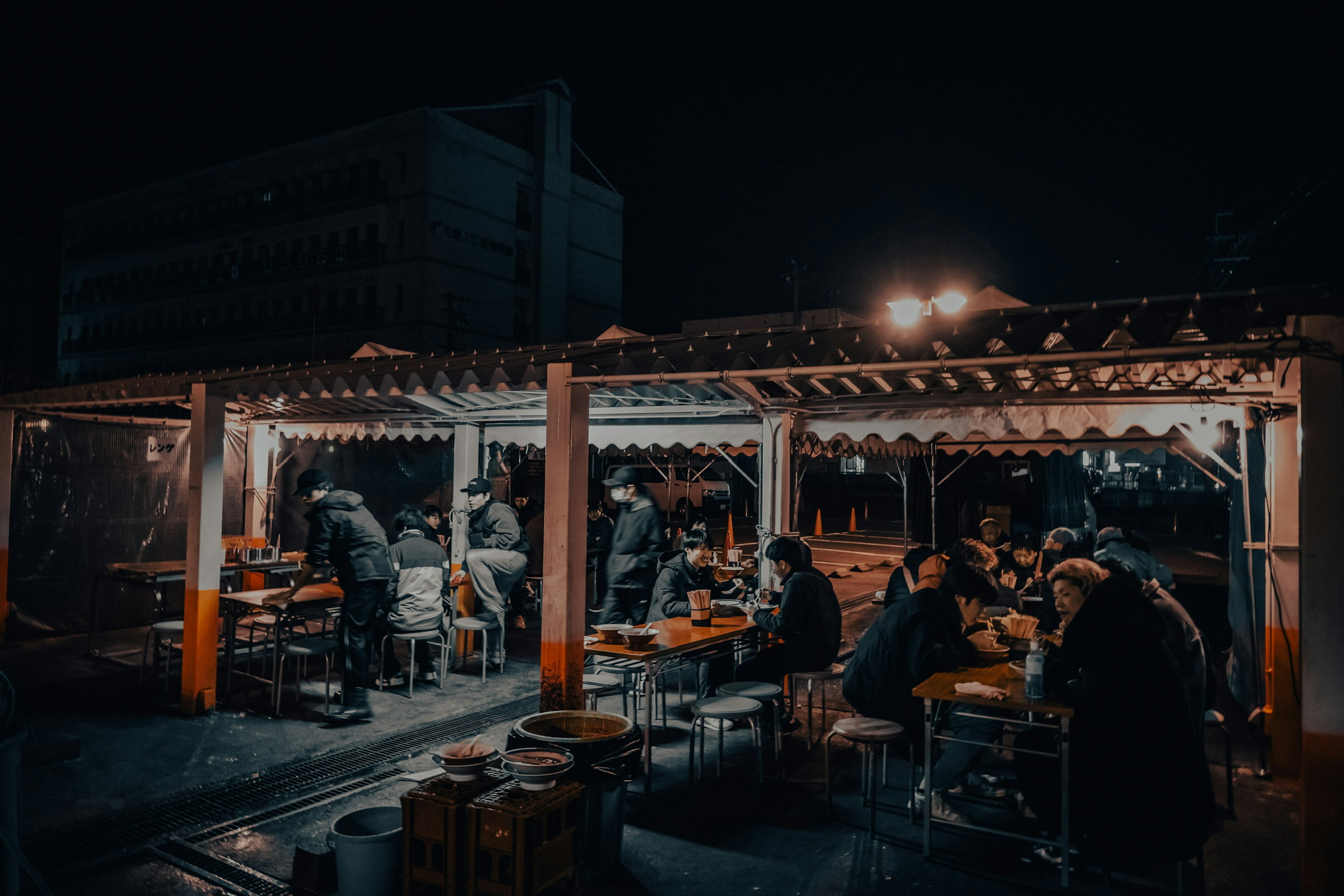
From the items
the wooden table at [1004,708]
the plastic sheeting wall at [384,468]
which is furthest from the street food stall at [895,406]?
the plastic sheeting wall at [384,468]

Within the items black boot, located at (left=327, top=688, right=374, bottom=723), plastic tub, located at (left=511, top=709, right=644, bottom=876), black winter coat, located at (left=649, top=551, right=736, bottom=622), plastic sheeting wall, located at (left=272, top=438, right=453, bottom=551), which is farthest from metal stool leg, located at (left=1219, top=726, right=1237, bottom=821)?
plastic sheeting wall, located at (left=272, top=438, right=453, bottom=551)

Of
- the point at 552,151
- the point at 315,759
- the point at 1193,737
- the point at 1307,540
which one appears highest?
the point at 552,151

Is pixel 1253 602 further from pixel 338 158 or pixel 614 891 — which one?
pixel 338 158

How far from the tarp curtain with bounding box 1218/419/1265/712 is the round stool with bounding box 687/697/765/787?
4.35 meters

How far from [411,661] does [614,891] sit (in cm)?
392

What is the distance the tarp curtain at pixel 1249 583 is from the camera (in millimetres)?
6363

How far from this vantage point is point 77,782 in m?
4.97

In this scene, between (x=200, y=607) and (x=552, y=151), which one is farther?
(x=552, y=151)

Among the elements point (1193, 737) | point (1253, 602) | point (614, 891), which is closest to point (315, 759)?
point (614, 891)

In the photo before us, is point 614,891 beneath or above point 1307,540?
beneath

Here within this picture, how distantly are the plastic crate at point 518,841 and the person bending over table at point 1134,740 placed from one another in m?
2.46

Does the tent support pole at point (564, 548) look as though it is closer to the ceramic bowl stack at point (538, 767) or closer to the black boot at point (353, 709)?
the ceramic bowl stack at point (538, 767)

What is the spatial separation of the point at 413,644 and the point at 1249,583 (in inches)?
287

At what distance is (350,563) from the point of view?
6.58m
